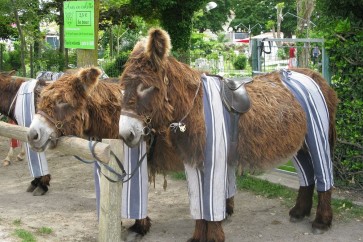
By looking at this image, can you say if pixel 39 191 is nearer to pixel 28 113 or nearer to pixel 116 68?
pixel 28 113

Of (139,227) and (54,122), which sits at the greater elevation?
(54,122)

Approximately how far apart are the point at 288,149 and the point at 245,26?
48799 millimetres

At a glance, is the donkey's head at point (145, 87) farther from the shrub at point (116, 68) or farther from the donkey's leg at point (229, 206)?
the shrub at point (116, 68)

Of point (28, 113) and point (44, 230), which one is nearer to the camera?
point (44, 230)

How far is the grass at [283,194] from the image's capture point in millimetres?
5652

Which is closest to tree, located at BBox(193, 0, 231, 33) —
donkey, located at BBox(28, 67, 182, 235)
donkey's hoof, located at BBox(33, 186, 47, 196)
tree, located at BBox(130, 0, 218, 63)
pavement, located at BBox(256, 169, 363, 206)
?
tree, located at BBox(130, 0, 218, 63)

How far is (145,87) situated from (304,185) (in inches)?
101

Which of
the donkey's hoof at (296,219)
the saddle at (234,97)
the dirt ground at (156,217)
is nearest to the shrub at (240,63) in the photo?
the dirt ground at (156,217)

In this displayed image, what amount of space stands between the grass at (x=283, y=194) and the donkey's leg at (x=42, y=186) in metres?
1.71

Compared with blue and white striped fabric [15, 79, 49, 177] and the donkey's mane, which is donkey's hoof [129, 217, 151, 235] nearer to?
the donkey's mane

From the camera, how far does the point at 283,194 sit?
252 inches

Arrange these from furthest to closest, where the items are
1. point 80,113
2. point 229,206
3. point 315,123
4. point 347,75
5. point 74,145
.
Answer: point 347,75, point 229,206, point 315,123, point 80,113, point 74,145

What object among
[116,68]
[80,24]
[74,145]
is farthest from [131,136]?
[116,68]

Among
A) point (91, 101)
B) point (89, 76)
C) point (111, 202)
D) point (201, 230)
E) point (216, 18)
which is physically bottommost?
point (201, 230)
